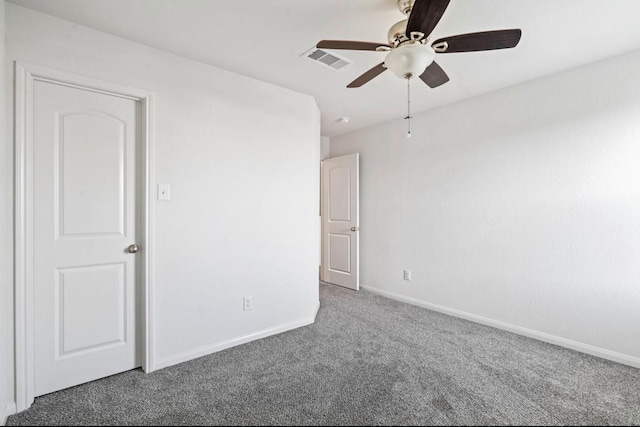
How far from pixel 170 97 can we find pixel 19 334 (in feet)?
5.80

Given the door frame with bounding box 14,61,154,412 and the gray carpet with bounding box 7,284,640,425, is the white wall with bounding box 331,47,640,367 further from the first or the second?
the door frame with bounding box 14,61,154,412

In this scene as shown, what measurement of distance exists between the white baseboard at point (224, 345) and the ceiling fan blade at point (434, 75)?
94.5 inches

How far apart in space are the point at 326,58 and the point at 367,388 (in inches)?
94.4

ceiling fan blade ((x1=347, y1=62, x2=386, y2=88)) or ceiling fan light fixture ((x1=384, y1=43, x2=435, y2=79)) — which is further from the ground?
A: ceiling fan blade ((x1=347, y1=62, x2=386, y2=88))

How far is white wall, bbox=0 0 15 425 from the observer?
1667 mm

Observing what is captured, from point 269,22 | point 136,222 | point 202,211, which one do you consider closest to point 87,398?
point 136,222

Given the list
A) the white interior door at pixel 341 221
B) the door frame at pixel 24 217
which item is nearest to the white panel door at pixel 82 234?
the door frame at pixel 24 217

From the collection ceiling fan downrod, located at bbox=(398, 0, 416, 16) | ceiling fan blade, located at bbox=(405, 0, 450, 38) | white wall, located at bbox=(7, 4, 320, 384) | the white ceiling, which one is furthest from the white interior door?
ceiling fan blade, located at bbox=(405, 0, 450, 38)

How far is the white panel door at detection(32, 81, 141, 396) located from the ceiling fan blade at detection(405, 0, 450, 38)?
1922 millimetres

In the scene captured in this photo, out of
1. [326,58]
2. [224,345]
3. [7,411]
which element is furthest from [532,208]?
[7,411]

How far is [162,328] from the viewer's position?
2.27 m

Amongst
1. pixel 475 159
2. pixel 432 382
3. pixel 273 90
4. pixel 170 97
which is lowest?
pixel 432 382

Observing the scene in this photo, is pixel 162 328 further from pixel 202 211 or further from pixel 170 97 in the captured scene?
pixel 170 97

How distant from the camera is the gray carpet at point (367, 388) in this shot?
1.74 metres
